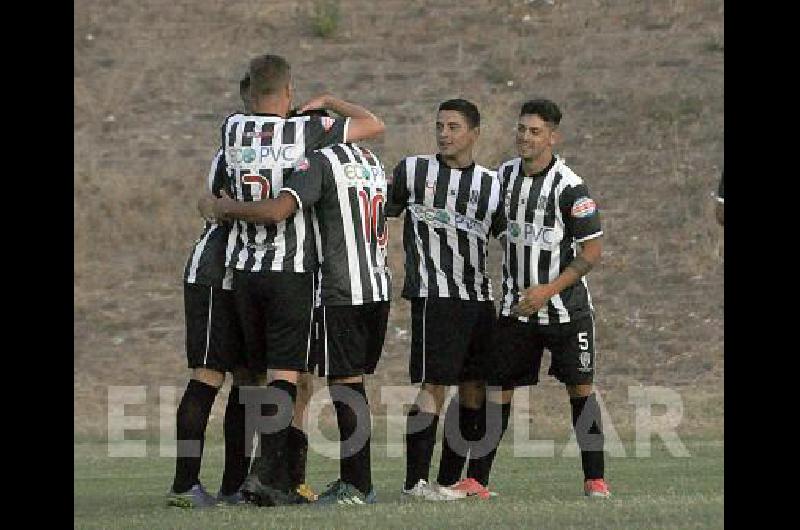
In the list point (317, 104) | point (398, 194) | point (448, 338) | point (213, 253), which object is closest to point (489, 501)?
point (448, 338)

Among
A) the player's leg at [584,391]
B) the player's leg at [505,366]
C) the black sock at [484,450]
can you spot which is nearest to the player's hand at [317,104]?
the player's leg at [505,366]

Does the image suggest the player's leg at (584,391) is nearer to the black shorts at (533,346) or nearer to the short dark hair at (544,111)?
the black shorts at (533,346)

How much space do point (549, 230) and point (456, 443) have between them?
1323 mm

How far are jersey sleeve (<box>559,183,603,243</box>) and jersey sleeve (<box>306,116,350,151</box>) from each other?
1344 mm

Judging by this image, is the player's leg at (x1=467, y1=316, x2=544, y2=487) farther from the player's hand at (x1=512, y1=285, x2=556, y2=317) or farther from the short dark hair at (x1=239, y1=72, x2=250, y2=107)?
the short dark hair at (x1=239, y1=72, x2=250, y2=107)

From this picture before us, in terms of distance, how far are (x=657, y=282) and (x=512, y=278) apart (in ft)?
45.1

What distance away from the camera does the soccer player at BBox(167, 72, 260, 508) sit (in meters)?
9.91

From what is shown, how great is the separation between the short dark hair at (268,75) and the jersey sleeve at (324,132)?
10.6 inches

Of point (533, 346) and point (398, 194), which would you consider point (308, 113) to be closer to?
point (398, 194)

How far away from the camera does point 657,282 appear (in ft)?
78.5
